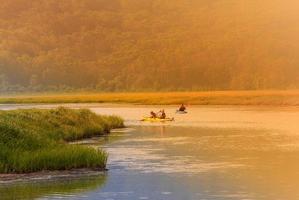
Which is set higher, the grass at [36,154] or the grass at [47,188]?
the grass at [36,154]

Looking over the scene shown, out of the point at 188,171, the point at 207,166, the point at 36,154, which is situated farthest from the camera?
the point at 207,166

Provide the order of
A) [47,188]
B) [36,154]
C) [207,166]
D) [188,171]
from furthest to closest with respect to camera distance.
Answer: [207,166]
[188,171]
[36,154]
[47,188]

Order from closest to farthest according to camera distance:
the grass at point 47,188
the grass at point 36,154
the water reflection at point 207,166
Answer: the grass at point 47,188 < the water reflection at point 207,166 < the grass at point 36,154

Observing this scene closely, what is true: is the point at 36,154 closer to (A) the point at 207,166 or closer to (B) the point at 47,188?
(B) the point at 47,188

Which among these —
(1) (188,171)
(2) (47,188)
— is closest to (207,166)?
(1) (188,171)

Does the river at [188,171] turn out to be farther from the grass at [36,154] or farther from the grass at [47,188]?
the grass at [36,154]

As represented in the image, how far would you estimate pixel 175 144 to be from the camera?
58062mm

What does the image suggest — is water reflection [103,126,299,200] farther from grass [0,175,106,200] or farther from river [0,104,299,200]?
grass [0,175,106,200]

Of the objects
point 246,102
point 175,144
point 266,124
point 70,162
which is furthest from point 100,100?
point 70,162

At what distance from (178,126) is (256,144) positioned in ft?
89.5

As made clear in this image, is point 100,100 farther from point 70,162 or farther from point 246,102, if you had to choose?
point 70,162

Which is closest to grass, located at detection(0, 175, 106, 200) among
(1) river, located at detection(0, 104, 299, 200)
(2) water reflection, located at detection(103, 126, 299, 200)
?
A: (1) river, located at detection(0, 104, 299, 200)

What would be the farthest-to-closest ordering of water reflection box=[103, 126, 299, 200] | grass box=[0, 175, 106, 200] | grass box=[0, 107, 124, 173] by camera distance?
grass box=[0, 107, 124, 173] < water reflection box=[103, 126, 299, 200] < grass box=[0, 175, 106, 200]

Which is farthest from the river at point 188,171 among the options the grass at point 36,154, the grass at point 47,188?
the grass at point 36,154
